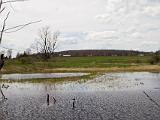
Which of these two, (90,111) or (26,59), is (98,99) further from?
(26,59)

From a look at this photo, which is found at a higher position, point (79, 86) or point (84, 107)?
point (79, 86)

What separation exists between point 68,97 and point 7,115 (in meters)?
9.15

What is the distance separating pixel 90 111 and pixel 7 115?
5.72m

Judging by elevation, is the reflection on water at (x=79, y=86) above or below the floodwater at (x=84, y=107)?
above

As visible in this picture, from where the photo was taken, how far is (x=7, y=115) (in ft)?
74.9

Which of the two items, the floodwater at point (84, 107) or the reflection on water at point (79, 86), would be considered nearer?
the floodwater at point (84, 107)

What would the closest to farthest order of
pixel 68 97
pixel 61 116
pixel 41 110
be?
1. pixel 61 116
2. pixel 41 110
3. pixel 68 97

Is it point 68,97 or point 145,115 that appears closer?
point 145,115

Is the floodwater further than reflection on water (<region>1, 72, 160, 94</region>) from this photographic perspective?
No

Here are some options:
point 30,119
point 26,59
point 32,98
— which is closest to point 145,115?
point 30,119

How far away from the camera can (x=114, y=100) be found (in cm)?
2844

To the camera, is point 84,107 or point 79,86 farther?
point 79,86

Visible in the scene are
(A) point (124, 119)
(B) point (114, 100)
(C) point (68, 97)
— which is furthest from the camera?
(C) point (68, 97)

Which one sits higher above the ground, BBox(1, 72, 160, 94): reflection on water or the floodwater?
BBox(1, 72, 160, 94): reflection on water
